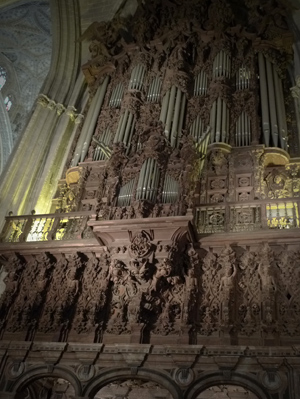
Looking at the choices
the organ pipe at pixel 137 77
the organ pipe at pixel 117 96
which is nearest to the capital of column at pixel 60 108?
the organ pipe at pixel 117 96

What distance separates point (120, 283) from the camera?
10.1 meters

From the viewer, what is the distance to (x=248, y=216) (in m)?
10.4

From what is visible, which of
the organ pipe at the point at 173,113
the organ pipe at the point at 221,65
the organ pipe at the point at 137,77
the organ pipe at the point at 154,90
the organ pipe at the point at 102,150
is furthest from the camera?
the organ pipe at the point at 137,77

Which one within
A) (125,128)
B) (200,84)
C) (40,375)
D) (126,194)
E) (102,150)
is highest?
(200,84)

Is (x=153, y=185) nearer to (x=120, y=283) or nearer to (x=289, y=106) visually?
(x=120, y=283)

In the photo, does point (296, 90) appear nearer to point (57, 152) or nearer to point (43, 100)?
point (57, 152)

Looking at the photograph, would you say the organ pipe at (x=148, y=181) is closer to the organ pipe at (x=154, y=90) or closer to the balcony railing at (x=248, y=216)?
the balcony railing at (x=248, y=216)

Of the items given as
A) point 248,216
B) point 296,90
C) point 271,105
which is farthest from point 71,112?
point 248,216

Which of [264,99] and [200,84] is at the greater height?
[200,84]

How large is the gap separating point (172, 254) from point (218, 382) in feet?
8.96

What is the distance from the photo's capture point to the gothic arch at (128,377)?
8.67 metres

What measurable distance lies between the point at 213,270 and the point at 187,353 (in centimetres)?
196

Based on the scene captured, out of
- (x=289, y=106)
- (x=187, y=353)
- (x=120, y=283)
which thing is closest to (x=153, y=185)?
(x=120, y=283)

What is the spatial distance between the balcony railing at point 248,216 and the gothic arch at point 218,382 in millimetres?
3155
